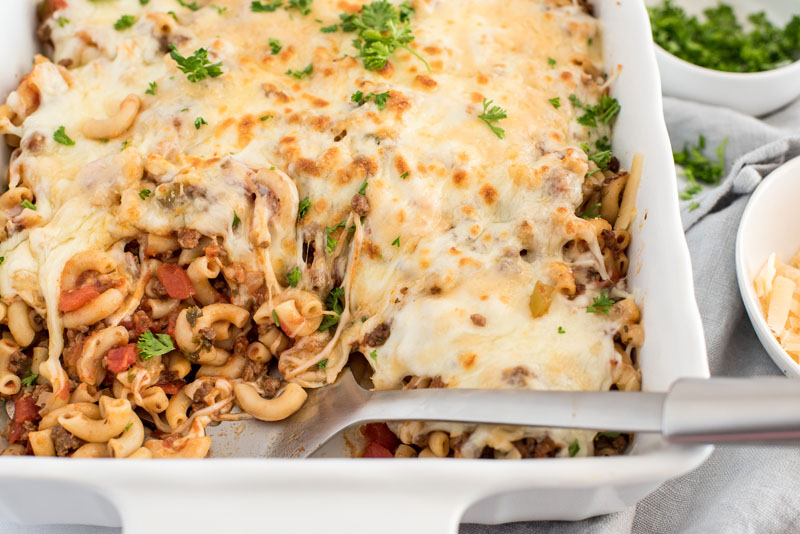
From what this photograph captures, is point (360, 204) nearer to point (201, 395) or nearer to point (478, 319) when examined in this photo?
point (478, 319)

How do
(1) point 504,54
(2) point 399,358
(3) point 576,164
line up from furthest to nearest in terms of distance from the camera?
(1) point 504,54 < (3) point 576,164 < (2) point 399,358

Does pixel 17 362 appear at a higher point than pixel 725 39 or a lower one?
lower

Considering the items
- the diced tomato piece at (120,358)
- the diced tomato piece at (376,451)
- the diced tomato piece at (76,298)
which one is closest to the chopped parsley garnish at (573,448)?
the diced tomato piece at (376,451)

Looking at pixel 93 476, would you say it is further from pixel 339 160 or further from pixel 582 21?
pixel 582 21

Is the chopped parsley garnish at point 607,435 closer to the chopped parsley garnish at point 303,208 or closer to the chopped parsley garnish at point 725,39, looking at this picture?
the chopped parsley garnish at point 303,208

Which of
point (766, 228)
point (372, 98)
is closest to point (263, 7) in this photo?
point (372, 98)

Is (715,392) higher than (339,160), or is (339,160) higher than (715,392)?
(715,392)

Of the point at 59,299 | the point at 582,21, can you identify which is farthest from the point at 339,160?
the point at 582,21
